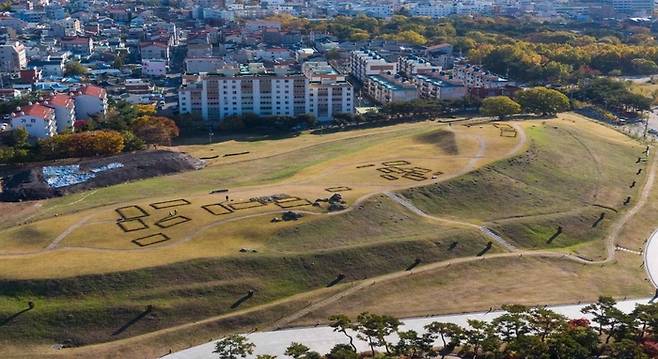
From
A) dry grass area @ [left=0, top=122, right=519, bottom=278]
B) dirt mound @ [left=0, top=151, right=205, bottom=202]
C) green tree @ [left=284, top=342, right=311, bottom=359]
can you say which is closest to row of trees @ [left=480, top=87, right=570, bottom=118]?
dry grass area @ [left=0, top=122, right=519, bottom=278]

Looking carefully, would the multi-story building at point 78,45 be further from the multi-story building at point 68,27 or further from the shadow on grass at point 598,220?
the shadow on grass at point 598,220

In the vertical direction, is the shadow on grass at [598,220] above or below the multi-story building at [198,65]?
below

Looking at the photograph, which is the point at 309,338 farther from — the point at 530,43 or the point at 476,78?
Result: the point at 530,43

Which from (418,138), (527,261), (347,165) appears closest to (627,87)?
(418,138)

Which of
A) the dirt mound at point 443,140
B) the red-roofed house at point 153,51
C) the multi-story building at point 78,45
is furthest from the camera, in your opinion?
the multi-story building at point 78,45

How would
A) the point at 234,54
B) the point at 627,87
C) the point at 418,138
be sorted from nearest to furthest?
the point at 418,138 < the point at 627,87 < the point at 234,54

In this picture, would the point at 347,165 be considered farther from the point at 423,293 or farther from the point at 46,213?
the point at 46,213

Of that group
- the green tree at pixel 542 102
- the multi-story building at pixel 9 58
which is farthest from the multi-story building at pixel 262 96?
the multi-story building at pixel 9 58
